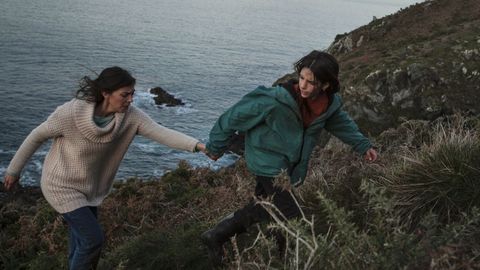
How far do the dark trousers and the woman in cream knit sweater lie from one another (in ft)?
4.48

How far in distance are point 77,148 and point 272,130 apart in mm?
1821

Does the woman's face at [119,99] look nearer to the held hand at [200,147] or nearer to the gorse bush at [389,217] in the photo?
the held hand at [200,147]

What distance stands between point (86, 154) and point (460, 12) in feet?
71.0

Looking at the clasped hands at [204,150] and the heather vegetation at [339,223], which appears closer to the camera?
the heather vegetation at [339,223]

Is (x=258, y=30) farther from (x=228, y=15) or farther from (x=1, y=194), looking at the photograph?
(x=1, y=194)

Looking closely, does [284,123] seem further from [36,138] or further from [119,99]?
[36,138]

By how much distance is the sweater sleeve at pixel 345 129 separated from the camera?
5266mm

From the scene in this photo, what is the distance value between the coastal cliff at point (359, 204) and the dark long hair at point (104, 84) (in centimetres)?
148

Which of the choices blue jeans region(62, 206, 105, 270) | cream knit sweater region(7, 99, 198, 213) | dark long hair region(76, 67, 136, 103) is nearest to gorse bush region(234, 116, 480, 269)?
blue jeans region(62, 206, 105, 270)

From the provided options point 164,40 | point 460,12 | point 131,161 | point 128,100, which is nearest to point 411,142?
point 128,100

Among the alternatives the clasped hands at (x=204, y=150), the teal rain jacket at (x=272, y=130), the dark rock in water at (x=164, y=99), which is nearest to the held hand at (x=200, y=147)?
the clasped hands at (x=204, y=150)

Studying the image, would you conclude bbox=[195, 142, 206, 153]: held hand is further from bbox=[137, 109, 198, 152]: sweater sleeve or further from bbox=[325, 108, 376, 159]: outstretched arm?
bbox=[325, 108, 376, 159]: outstretched arm

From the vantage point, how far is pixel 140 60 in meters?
40.4

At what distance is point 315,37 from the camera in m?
71.8
